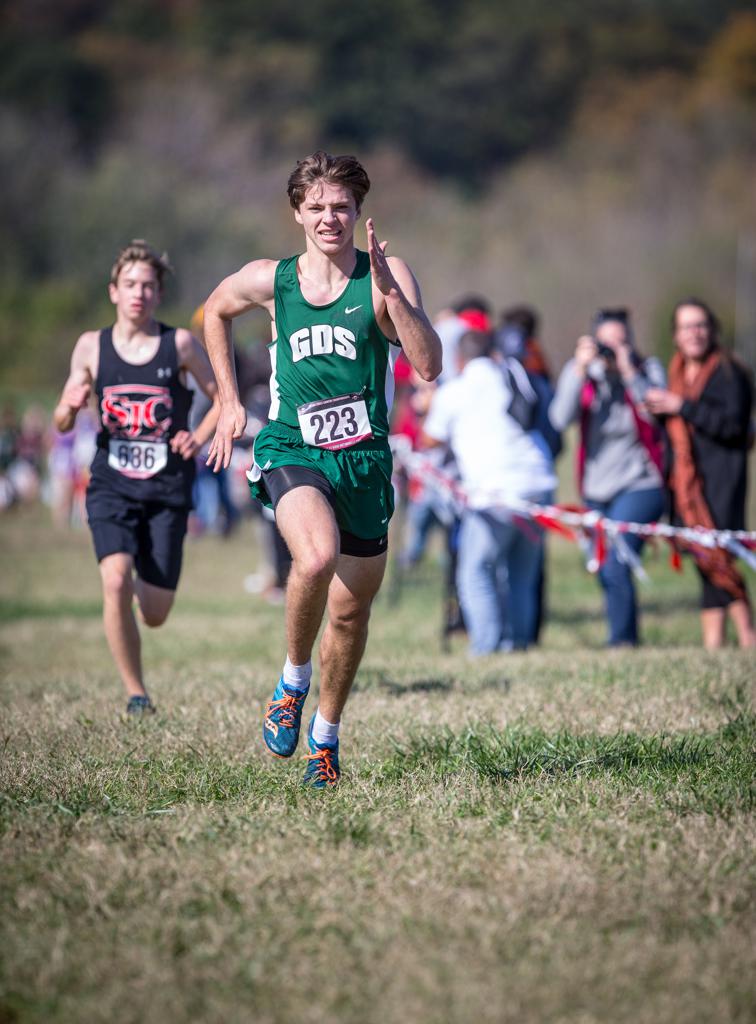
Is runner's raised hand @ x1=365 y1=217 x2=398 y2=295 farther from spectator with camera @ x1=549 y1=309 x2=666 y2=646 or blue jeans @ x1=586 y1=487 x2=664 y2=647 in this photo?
blue jeans @ x1=586 y1=487 x2=664 y2=647

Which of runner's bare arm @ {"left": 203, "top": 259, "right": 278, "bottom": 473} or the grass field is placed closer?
the grass field

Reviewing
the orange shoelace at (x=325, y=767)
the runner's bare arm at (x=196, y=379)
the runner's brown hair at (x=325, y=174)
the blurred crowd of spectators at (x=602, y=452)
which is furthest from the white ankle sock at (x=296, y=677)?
the blurred crowd of spectators at (x=602, y=452)

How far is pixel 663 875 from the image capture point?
394 cm

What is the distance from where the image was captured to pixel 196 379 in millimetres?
7023

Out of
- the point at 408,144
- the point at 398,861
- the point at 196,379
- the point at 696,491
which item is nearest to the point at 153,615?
the point at 196,379

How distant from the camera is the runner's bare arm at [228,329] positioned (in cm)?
515

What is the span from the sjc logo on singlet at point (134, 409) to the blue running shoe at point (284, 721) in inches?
89.5

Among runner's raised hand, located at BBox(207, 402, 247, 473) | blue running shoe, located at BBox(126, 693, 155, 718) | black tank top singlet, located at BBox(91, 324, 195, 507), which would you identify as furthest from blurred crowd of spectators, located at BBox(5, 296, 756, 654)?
runner's raised hand, located at BBox(207, 402, 247, 473)

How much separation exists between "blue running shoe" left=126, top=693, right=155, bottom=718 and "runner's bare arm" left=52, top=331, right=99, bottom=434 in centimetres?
141

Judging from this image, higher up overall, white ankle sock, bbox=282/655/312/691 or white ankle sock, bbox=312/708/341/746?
white ankle sock, bbox=282/655/312/691

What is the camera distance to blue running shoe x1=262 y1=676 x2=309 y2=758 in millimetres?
4969

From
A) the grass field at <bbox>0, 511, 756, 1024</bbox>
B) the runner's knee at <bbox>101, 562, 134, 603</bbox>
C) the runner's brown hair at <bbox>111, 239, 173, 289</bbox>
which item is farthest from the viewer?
the runner's brown hair at <bbox>111, 239, 173, 289</bbox>

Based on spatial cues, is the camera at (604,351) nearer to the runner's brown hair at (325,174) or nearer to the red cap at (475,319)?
the red cap at (475,319)

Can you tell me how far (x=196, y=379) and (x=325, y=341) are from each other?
2.11m
